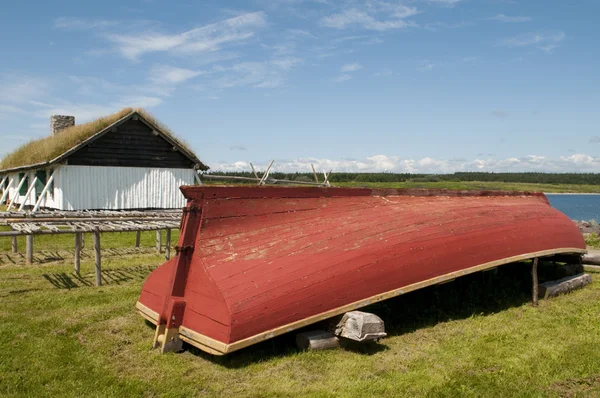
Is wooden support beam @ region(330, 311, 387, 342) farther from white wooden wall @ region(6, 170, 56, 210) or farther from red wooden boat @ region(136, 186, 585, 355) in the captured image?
white wooden wall @ region(6, 170, 56, 210)

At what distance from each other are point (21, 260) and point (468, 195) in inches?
454

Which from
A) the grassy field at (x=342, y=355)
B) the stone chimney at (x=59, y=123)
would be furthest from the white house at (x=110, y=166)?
the grassy field at (x=342, y=355)

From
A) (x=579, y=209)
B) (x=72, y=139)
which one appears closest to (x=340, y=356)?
(x=72, y=139)

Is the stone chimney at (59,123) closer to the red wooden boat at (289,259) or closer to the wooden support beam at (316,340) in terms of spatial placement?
the red wooden boat at (289,259)

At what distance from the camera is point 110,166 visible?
2105cm

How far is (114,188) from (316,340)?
17.1 meters

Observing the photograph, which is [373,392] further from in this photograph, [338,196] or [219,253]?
[338,196]

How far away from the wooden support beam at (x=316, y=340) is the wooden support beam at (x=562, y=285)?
17.4 ft

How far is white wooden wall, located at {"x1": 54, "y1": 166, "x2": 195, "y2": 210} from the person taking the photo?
20.0m

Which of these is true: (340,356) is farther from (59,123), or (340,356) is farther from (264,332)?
(59,123)

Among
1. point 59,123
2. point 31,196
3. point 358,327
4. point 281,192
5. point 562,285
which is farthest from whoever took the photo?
point 59,123

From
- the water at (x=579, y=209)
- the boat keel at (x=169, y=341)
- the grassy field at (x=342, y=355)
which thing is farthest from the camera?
the water at (x=579, y=209)

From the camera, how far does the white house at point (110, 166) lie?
785 inches

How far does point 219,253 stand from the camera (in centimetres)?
633
